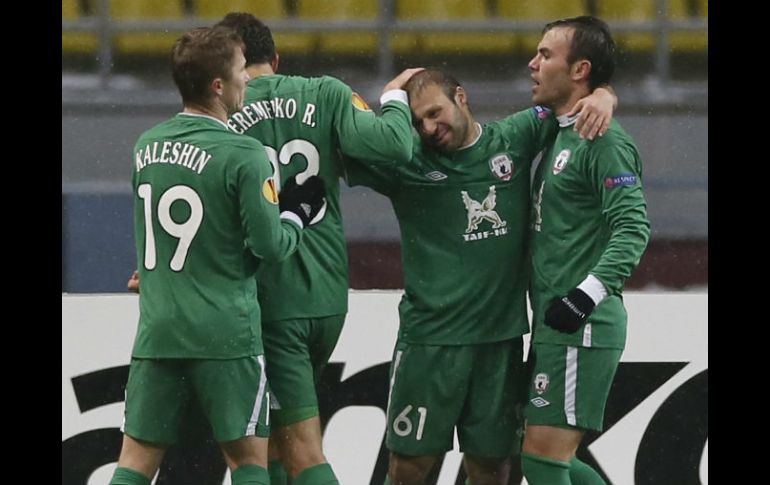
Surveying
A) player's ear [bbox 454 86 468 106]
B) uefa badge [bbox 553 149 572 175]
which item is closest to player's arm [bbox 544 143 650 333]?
uefa badge [bbox 553 149 572 175]

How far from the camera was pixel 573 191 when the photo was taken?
415 cm

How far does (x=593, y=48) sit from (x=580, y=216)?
1.63ft

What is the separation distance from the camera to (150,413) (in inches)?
152

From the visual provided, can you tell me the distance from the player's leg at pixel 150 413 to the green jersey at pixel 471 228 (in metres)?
0.83

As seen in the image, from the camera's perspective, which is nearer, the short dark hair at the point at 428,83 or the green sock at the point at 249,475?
the green sock at the point at 249,475

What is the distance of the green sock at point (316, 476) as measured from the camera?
13.3ft

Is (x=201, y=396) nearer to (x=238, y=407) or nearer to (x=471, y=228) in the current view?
(x=238, y=407)

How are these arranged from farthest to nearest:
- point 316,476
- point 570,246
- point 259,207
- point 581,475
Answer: point 581,475
point 570,246
point 316,476
point 259,207

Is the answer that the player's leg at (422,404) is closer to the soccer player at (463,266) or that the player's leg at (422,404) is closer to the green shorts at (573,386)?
the soccer player at (463,266)

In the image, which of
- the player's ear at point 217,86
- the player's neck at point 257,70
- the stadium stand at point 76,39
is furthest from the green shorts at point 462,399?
the stadium stand at point 76,39

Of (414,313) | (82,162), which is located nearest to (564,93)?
(414,313)

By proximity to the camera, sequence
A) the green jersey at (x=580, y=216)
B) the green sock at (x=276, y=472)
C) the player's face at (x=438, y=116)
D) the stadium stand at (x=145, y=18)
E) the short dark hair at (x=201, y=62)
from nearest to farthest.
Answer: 1. the short dark hair at (x=201, y=62)
2. the green jersey at (x=580, y=216)
3. the player's face at (x=438, y=116)
4. the green sock at (x=276, y=472)
5. the stadium stand at (x=145, y=18)

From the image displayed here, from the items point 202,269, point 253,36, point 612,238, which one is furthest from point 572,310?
point 253,36
